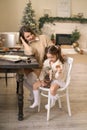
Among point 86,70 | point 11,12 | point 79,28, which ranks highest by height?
point 11,12

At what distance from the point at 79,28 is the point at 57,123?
720cm

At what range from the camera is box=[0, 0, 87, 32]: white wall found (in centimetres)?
967

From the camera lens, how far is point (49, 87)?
3291 mm

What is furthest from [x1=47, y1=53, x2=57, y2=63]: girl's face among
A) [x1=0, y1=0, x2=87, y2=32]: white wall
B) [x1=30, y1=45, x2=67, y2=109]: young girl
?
[x1=0, y1=0, x2=87, y2=32]: white wall

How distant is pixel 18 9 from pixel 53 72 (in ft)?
22.4

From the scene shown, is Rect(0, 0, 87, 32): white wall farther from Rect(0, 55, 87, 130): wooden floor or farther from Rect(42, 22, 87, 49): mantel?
Rect(0, 55, 87, 130): wooden floor

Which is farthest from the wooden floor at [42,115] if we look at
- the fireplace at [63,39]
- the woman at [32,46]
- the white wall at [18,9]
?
the white wall at [18,9]

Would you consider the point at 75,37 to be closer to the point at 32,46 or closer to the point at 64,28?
the point at 64,28

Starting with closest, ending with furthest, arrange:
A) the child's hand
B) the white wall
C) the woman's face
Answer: the child's hand
the woman's face
the white wall

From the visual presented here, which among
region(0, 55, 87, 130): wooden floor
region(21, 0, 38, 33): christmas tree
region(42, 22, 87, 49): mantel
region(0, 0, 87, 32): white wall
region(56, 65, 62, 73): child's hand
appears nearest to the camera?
region(0, 55, 87, 130): wooden floor

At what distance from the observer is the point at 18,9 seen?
9.72 metres

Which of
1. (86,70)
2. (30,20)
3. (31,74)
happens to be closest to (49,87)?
(31,74)

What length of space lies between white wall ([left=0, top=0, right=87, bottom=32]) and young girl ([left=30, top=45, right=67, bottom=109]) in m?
6.63

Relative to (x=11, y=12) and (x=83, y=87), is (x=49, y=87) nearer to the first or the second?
(x=83, y=87)
